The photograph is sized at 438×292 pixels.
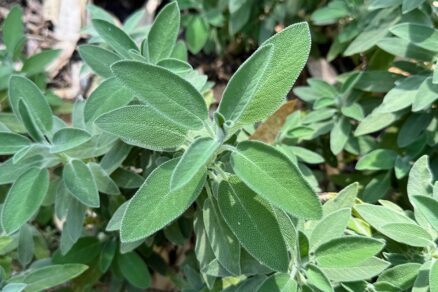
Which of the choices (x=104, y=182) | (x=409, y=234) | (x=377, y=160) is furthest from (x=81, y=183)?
(x=377, y=160)

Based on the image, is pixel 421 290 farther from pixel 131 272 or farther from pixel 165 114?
pixel 131 272

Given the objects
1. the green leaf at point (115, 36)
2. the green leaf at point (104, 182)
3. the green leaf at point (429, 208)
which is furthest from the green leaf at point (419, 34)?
the green leaf at point (104, 182)

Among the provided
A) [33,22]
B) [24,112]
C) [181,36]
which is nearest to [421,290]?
[24,112]

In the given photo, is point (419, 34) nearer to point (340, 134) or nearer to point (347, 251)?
point (340, 134)

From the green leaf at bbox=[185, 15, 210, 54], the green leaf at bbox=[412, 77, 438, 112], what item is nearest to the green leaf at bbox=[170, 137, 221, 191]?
the green leaf at bbox=[412, 77, 438, 112]

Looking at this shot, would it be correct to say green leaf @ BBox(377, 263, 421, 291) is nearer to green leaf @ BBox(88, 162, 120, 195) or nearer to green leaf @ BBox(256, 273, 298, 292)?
green leaf @ BBox(256, 273, 298, 292)

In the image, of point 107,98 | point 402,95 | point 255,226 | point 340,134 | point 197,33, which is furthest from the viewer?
point 197,33
